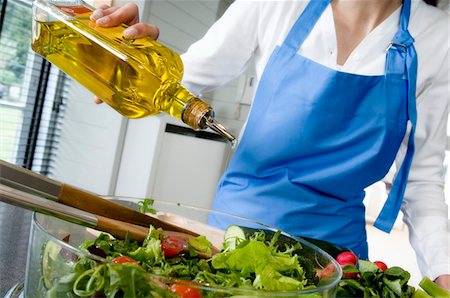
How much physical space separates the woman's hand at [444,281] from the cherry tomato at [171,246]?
621 millimetres

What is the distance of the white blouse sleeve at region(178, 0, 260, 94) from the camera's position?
4.02 ft

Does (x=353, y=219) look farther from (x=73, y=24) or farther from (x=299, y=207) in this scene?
(x=73, y=24)

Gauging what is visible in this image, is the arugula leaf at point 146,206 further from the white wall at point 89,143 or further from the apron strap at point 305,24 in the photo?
the white wall at point 89,143

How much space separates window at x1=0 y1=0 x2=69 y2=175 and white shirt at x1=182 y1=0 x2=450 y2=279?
1.42m

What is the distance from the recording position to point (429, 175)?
48.0 inches

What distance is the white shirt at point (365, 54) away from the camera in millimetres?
1226

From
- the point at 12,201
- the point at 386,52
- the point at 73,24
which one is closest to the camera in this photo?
the point at 12,201

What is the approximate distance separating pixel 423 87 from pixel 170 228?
92 centimetres

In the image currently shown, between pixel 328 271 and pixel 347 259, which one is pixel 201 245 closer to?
pixel 328 271

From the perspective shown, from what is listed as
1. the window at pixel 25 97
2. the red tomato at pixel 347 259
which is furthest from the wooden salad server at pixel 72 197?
the window at pixel 25 97

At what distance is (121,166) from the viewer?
105 inches

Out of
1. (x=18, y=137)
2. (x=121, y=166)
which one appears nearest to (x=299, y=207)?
(x=121, y=166)

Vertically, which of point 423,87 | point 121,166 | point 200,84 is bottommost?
point 121,166

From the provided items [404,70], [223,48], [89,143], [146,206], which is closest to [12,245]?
[146,206]
